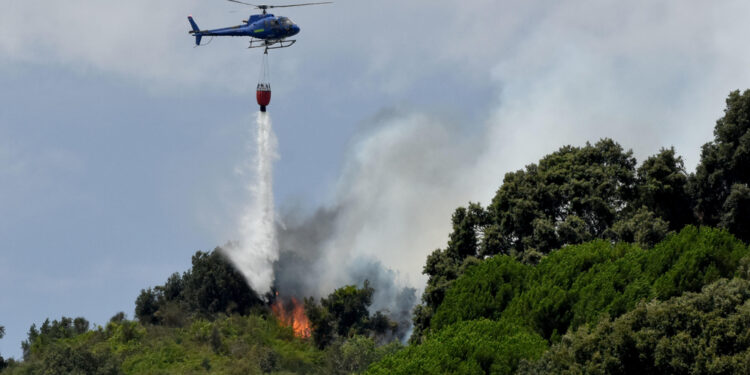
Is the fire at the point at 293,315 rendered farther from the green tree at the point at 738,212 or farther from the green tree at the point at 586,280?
the green tree at the point at 738,212

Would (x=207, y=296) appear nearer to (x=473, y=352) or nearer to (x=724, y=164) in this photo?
(x=724, y=164)

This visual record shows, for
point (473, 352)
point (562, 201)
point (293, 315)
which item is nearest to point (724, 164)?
point (562, 201)

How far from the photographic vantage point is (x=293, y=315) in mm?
125312

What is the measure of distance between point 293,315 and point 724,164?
49.5m

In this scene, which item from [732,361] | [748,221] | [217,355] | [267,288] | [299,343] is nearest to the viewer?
[732,361]

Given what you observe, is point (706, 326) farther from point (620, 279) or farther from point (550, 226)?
point (550, 226)

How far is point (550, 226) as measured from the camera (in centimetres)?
9038

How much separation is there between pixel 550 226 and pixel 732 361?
33.7 metres

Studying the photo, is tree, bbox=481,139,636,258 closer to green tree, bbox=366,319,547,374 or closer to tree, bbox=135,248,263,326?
green tree, bbox=366,319,547,374

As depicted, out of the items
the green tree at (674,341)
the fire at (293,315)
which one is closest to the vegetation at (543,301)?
the green tree at (674,341)

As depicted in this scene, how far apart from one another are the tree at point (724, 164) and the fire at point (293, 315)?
133 feet

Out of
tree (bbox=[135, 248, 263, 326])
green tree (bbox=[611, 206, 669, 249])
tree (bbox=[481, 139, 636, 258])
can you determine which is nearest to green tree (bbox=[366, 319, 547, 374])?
green tree (bbox=[611, 206, 669, 249])

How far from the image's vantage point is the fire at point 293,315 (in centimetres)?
11841

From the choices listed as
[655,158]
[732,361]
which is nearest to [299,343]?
[655,158]
